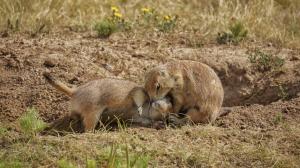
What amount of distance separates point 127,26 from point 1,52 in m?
1.93

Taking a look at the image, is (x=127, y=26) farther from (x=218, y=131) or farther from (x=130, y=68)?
(x=218, y=131)

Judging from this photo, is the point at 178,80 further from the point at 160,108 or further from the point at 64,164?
the point at 64,164

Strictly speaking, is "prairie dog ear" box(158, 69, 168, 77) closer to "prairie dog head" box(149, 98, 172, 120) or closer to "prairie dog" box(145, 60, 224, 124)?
"prairie dog" box(145, 60, 224, 124)

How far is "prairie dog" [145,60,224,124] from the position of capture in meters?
7.00

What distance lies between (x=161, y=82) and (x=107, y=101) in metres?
0.60

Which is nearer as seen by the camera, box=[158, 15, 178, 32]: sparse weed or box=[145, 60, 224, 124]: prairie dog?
box=[145, 60, 224, 124]: prairie dog

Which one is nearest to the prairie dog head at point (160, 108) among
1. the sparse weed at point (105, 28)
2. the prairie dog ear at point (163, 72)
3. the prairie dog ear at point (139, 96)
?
the prairie dog ear at point (139, 96)

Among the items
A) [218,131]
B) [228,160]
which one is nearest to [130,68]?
[218,131]

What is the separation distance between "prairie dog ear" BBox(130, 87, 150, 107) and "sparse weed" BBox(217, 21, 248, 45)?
2519 millimetres

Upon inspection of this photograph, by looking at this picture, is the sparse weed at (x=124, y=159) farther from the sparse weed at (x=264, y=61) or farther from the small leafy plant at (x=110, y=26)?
the small leafy plant at (x=110, y=26)

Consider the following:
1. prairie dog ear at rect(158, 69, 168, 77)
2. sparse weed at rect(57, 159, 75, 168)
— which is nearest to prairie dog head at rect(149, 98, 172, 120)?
prairie dog ear at rect(158, 69, 168, 77)

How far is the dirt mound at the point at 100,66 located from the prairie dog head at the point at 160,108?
1014 millimetres

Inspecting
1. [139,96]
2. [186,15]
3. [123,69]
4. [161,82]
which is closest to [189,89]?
[161,82]

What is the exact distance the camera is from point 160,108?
703 centimetres
